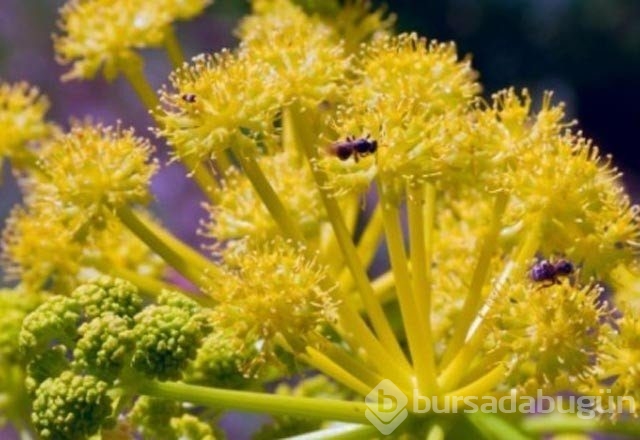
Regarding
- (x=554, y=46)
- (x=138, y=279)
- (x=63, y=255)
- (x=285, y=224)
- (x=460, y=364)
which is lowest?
(x=460, y=364)

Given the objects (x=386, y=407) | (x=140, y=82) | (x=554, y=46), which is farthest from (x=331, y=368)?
(x=554, y=46)

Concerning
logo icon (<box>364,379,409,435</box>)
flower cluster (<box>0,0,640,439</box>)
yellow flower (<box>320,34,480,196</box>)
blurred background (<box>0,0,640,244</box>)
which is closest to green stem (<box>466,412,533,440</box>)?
flower cluster (<box>0,0,640,439</box>)

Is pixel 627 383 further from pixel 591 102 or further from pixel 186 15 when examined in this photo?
pixel 591 102

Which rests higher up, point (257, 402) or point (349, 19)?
point (349, 19)

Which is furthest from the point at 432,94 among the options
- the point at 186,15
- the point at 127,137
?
the point at 186,15

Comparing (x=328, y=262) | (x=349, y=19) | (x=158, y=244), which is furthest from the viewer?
(x=349, y=19)

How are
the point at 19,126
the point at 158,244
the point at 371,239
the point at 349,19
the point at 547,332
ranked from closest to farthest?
the point at 547,332
the point at 158,244
the point at 371,239
the point at 19,126
the point at 349,19

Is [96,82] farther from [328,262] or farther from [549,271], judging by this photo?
[549,271]
